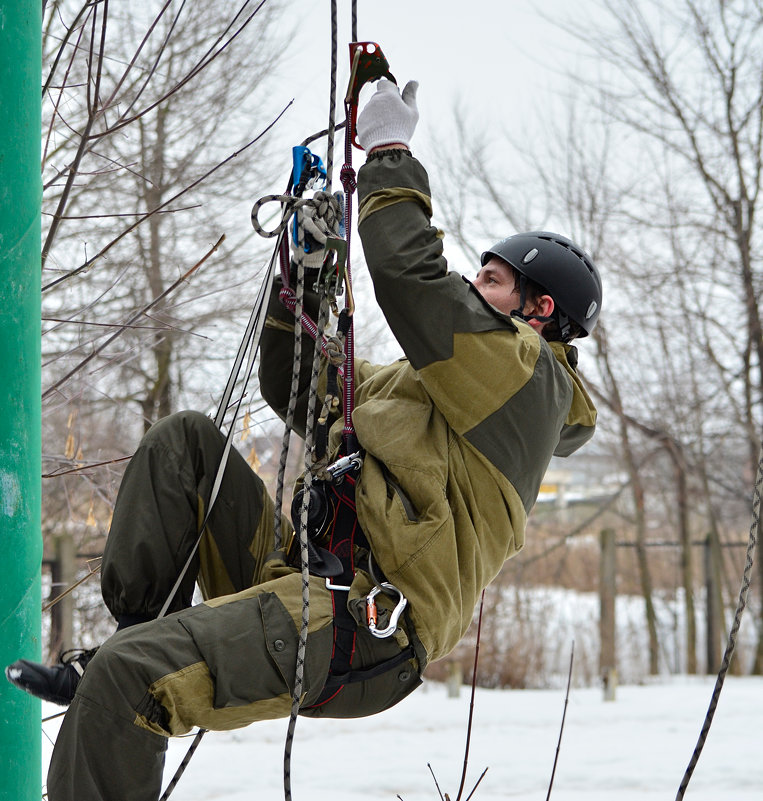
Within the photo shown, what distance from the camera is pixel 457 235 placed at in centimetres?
1119

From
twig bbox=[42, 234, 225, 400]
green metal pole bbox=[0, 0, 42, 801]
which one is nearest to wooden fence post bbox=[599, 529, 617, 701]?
twig bbox=[42, 234, 225, 400]

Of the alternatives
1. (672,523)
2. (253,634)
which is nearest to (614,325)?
(672,523)

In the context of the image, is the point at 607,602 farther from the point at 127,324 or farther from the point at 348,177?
the point at 348,177

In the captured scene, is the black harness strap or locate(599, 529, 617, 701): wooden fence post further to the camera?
locate(599, 529, 617, 701): wooden fence post

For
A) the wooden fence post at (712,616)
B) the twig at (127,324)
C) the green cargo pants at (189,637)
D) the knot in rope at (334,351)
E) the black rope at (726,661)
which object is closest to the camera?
the black rope at (726,661)

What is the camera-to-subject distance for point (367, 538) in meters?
1.96

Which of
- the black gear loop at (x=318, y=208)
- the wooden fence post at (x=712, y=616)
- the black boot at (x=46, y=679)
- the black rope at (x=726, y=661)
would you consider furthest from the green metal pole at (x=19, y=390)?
the wooden fence post at (x=712, y=616)

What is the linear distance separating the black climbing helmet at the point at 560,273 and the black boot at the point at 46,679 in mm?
1625

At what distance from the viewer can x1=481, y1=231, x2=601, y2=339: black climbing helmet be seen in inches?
105

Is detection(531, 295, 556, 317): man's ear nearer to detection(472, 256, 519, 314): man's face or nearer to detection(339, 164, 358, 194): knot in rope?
detection(472, 256, 519, 314): man's face

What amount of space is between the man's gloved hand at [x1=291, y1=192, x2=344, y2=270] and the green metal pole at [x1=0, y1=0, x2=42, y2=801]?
55 cm

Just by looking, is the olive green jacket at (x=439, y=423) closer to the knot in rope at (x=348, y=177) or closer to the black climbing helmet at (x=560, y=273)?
the knot in rope at (x=348, y=177)

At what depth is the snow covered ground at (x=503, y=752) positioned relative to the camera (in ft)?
17.1

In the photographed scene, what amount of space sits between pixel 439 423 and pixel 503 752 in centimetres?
485
